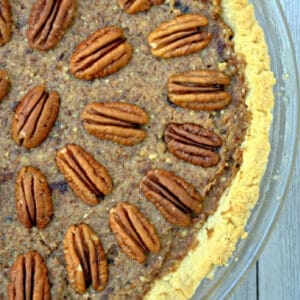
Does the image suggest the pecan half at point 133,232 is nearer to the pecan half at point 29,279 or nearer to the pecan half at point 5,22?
the pecan half at point 29,279

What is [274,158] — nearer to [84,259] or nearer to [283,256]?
[283,256]

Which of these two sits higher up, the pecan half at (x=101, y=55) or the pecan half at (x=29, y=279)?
the pecan half at (x=101, y=55)

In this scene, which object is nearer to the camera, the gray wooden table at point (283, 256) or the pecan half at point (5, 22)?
the pecan half at point (5, 22)

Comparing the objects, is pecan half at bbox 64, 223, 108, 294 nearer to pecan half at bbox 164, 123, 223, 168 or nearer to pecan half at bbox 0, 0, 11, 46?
pecan half at bbox 164, 123, 223, 168

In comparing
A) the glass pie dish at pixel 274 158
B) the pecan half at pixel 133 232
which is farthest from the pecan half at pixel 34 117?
the glass pie dish at pixel 274 158

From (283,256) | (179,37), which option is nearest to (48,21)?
(179,37)
